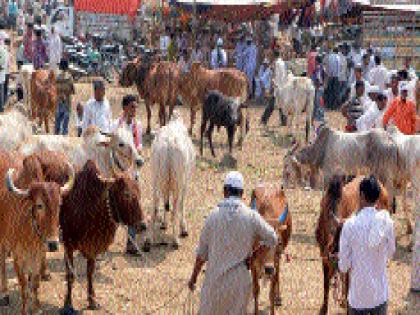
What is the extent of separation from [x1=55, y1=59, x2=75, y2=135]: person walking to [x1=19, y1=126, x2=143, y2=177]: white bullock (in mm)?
4830

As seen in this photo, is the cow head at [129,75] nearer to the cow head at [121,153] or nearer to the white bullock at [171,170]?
the white bullock at [171,170]

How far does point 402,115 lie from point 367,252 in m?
6.06

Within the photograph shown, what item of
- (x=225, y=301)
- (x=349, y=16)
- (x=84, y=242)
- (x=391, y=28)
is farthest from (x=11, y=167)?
(x=349, y=16)

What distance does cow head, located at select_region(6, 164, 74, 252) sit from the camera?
7.39 m

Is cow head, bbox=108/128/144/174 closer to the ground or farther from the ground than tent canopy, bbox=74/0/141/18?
closer to the ground

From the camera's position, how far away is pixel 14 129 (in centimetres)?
1102

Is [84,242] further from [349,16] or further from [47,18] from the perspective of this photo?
[47,18]

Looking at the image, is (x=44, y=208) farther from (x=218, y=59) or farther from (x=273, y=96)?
(x=218, y=59)

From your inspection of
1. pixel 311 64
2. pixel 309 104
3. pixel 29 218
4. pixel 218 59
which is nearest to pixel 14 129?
pixel 29 218

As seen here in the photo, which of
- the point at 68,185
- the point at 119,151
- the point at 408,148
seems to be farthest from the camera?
the point at 408,148

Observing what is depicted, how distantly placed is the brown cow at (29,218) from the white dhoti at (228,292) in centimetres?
171

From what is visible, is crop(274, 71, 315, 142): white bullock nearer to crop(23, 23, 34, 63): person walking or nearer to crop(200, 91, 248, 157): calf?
crop(200, 91, 248, 157): calf

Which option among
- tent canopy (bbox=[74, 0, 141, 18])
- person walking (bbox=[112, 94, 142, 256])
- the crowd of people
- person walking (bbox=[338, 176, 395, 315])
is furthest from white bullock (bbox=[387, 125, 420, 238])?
tent canopy (bbox=[74, 0, 141, 18])

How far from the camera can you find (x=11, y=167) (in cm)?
846
